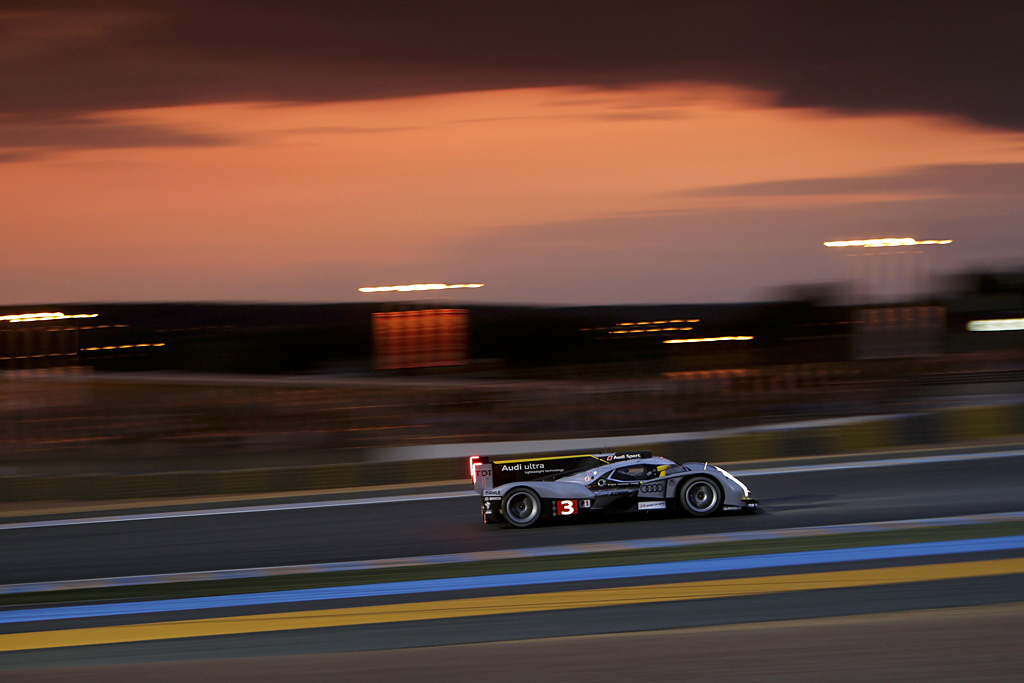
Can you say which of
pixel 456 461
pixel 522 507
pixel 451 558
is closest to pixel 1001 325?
pixel 456 461

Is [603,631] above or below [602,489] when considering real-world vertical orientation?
below

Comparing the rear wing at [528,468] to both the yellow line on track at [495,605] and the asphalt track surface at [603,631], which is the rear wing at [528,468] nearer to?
the asphalt track surface at [603,631]

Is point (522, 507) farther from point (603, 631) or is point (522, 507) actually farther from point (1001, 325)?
point (1001, 325)

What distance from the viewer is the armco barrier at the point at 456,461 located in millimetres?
15141

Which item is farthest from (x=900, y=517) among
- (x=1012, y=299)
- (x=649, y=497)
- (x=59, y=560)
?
(x=1012, y=299)

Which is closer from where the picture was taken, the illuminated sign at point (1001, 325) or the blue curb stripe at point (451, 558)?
the blue curb stripe at point (451, 558)

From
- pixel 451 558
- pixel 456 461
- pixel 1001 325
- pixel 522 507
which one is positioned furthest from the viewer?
pixel 1001 325

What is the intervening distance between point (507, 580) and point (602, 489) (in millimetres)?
2152

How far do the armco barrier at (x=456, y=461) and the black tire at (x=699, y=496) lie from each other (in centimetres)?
575

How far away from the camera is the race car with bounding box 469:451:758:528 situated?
9078 millimetres

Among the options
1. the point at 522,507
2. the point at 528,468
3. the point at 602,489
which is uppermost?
the point at 528,468

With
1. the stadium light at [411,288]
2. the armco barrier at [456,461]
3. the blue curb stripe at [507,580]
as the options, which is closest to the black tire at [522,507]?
the blue curb stripe at [507,580]

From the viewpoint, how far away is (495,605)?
252 inches

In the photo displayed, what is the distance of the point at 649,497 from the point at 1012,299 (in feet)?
317
